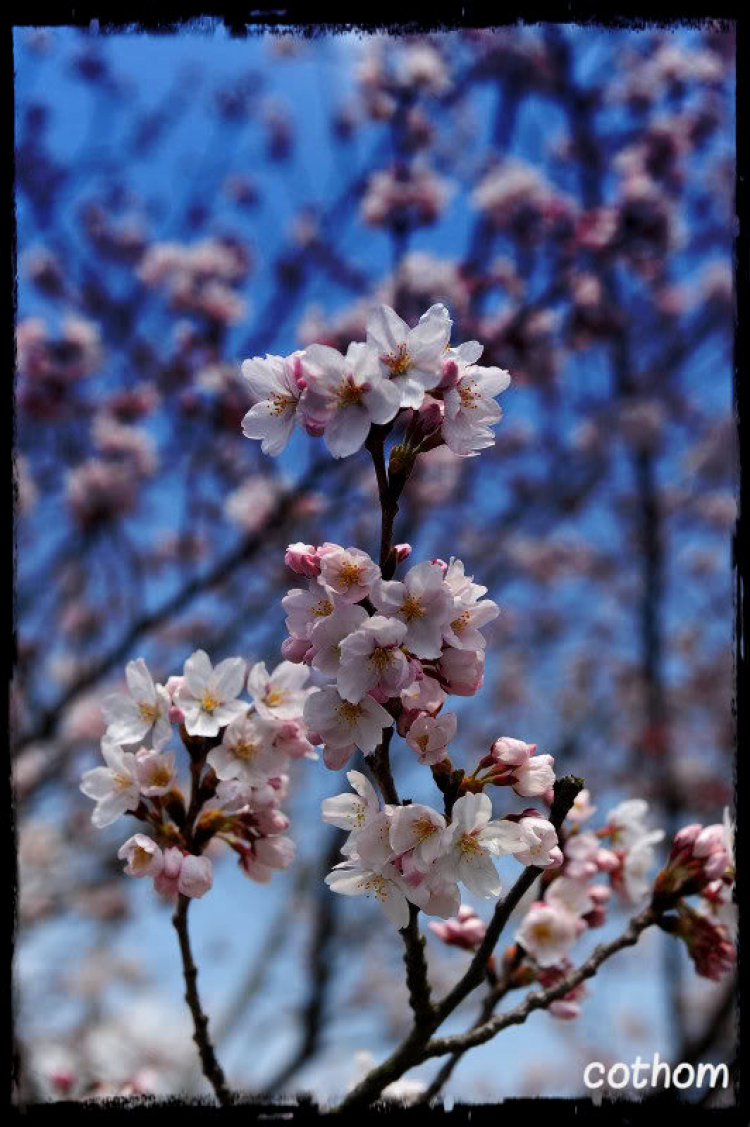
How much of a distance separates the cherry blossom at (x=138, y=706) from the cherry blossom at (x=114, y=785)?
4 cm

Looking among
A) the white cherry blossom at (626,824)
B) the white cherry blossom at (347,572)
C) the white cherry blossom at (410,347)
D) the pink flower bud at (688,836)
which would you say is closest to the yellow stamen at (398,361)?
the white cherry blossom at (410,347)

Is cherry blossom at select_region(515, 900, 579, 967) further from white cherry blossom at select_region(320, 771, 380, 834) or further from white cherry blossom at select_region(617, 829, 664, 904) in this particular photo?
white cherry blossom at select_region(320, 771, 380, 834)

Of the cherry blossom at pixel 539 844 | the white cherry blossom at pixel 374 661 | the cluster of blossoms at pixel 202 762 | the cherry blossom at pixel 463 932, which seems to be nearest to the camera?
the white cherry blossom at pixel 374 661

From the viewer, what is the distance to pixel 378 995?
904 centimetres

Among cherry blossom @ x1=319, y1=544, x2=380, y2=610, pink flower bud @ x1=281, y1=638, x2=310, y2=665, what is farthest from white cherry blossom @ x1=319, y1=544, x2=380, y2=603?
pink flower bud @ x1=281, y1=638, x2=310, y2=665

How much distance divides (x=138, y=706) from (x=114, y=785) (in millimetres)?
135

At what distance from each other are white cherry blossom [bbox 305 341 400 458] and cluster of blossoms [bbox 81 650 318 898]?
44 cm

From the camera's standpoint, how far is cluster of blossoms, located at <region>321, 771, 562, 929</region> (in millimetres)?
1224

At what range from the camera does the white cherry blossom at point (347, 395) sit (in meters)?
1.26

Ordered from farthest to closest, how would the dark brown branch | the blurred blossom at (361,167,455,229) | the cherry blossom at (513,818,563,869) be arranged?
the blurred blossom at (361,167,455,229) < the dark brown branch < the cherry blossom at (513,818,563,869)

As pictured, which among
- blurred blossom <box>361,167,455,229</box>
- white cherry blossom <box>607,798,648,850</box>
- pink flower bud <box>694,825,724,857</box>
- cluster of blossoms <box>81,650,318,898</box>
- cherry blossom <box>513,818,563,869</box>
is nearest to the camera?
cherry blossom <box>513,818,563,869</box>

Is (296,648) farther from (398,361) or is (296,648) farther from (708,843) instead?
(708,843)

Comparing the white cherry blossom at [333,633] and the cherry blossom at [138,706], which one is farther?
the cherry blossom at [138,706]

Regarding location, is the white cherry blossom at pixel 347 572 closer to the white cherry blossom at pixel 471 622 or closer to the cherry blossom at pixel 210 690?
the white cherry blossom at pixel 471 622
